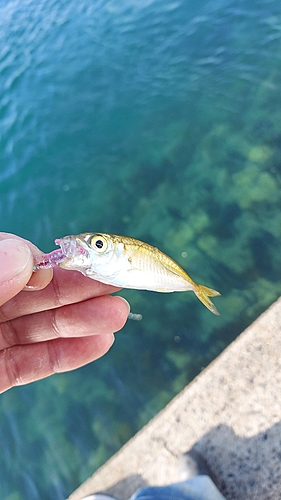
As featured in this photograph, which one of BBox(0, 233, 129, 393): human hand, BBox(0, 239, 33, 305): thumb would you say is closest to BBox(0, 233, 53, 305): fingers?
BBox(0, 239, 33, 305): thumb

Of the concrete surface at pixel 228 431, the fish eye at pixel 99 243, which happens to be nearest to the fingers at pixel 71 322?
the fish eye at pixel 99 243

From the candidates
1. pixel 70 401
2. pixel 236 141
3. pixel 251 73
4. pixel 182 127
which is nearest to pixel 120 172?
pixel 182 127

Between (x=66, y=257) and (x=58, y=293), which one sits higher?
(x=66, y=257)

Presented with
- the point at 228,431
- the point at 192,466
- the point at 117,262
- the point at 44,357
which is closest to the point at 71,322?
the point at 44,357

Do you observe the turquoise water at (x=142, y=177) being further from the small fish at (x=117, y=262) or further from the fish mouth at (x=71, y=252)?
the fish mouth at (x=71, y=252)

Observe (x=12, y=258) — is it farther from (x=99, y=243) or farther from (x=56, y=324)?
(x=56, y=324)

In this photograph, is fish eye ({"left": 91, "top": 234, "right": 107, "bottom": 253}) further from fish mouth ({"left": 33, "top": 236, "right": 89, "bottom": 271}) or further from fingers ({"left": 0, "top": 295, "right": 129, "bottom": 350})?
fingers ({"left": 0, "top": 295, "right": 129, "bottom": 350})

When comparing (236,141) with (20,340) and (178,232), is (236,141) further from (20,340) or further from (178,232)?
(20,340)
